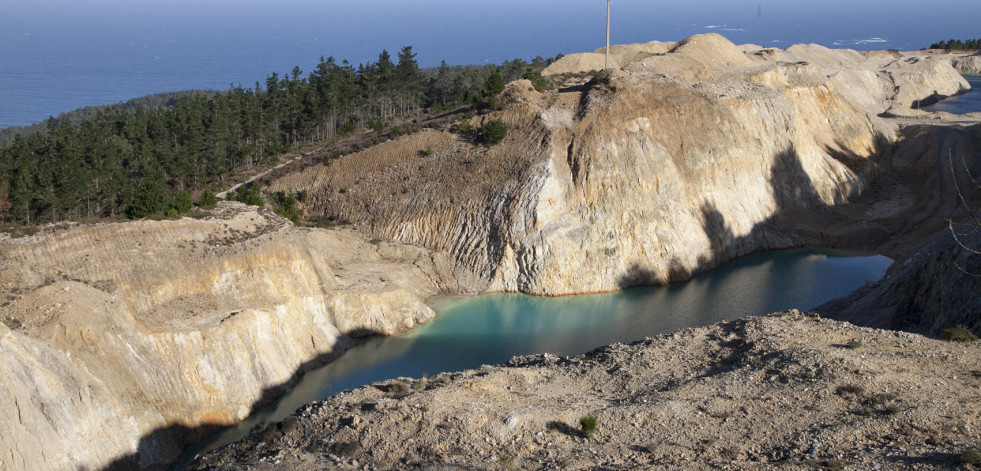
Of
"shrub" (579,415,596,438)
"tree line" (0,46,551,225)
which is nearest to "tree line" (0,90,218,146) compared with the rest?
"tree line" (0,46,551,225)

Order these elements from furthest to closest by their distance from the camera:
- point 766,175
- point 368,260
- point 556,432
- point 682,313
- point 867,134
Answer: point 867,134, point 766,175, point 368,260, point 682,313, point 556,432

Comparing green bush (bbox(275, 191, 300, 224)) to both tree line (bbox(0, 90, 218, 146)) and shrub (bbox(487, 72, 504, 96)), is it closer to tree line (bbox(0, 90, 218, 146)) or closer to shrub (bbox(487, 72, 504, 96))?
shrub (bbox(487, 72, 504, 96))

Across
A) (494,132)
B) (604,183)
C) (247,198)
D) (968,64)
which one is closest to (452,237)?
(494,132)

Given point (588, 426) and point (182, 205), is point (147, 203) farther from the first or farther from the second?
point (588, 426)

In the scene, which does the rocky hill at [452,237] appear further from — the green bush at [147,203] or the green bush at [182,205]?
the green bush at [182,205]

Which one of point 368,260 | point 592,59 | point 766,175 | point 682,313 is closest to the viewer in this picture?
point 682,313

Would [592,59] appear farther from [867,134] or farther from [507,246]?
[507,246]

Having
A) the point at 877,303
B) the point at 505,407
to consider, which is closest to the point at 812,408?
the point at 505,407
